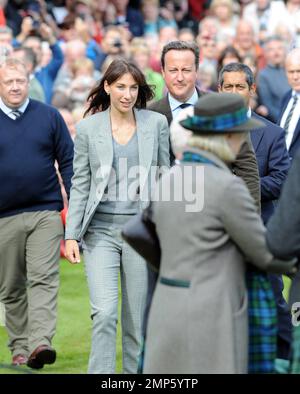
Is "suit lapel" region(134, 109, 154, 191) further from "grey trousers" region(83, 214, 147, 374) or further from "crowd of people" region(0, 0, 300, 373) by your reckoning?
"grey trousers" region(83, 214, 147, 374)

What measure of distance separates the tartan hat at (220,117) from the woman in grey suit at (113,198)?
1.95m

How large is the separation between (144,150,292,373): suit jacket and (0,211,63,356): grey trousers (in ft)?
10.9

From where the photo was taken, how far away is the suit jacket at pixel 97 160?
27.0 ft

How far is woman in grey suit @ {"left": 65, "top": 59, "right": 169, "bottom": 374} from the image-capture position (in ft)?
26.6

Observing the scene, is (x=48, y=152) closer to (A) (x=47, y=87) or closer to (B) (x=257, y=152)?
(B) (x=257, y=152)

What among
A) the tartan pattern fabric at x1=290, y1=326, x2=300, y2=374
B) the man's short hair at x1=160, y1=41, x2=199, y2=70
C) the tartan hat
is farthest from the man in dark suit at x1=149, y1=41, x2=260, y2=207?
the tartan pattern fabric at x1=290, y1=326, x2=300, y2=374

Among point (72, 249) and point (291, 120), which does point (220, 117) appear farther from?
point (291, 120)

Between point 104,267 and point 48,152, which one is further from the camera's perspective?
point 48,152

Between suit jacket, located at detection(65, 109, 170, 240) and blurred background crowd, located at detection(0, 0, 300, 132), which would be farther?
blurred background crowd, located at detection(0, 0, 300, 132)
